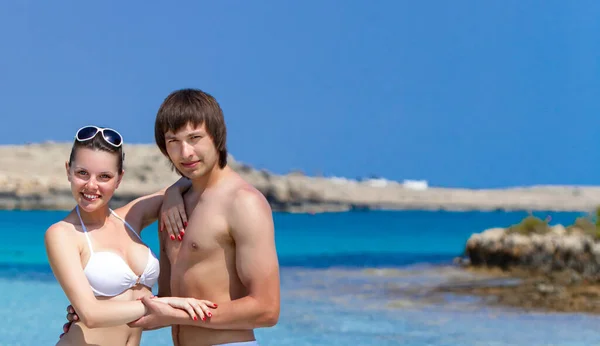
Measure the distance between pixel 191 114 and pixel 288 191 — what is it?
58078 mm

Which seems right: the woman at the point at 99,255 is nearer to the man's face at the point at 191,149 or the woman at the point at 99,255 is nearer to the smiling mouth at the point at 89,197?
the smiling mouth at the point at 89,197

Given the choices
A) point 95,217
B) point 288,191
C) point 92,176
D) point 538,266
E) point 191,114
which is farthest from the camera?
point 288,191

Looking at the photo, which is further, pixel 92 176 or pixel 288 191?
pixel 288 191

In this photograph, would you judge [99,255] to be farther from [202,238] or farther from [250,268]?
[250,268]

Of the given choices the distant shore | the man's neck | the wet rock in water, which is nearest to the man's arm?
the man's neck

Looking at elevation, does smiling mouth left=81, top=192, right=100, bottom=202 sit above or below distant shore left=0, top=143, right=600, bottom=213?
below

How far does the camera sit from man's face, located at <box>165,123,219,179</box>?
2.61 metres

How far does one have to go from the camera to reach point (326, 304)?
12.4 metres

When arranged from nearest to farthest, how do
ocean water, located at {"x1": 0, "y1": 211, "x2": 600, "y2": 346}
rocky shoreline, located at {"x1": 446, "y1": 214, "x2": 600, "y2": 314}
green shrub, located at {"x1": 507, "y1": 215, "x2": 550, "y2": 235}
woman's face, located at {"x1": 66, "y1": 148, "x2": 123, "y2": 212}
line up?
1. woman's face, located at {"x1": 66, "y1": 148, "x2": 123, "y2": 212}
2. ocean water, located at {"x1": 0, "y1": 211, "x2": 600, "y2": 346}
3. rocky shoreline, located at {"x1": 446, "y1": 214, "x2": 600, "y2": 314}
4. green shrub, located at {"x1": 507, "y1": 215, "x2": 550, "y2": 235}

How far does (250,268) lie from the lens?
103 inches

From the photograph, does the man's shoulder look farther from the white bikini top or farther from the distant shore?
the distant shore

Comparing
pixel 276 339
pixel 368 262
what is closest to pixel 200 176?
pixel 276 339

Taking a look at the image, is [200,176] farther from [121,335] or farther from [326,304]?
[326,304]

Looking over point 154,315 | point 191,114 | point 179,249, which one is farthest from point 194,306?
point 191,114
